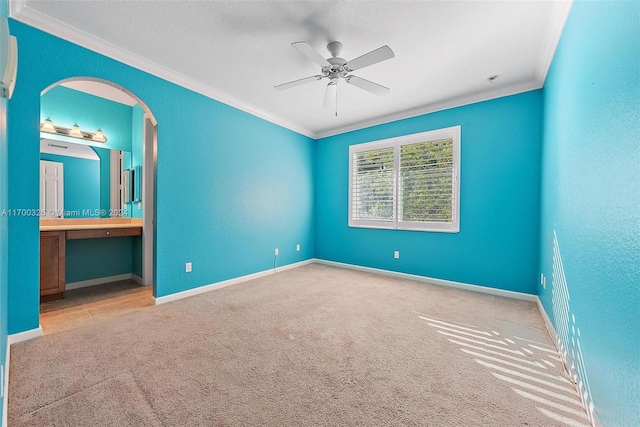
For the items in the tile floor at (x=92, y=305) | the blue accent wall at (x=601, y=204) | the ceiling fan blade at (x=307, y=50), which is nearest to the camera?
the blue accent wall at (x=601, y=204)

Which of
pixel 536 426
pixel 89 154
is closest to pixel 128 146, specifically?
pixel 89 154

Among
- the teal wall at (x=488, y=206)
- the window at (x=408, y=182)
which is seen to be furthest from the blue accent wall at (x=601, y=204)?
the window at (x=408, y=182)

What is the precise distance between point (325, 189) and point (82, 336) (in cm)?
399

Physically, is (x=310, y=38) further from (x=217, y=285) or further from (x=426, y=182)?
(x=217, y=285)

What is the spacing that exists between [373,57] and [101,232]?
3.69 metres

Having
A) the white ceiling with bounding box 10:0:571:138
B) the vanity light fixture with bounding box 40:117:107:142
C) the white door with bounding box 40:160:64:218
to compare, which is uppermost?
the white ceiling with bounding box 10:0:571:138

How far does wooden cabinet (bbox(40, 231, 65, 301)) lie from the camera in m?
2.78

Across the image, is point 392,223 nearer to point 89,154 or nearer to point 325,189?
point 325,189

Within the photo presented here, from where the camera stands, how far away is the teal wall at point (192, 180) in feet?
6.81

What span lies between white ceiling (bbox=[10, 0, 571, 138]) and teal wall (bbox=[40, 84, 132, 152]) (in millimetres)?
1630

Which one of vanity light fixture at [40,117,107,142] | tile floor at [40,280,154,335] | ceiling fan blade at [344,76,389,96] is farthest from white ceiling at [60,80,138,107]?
ceiling fan blade at [344,76,389,96]

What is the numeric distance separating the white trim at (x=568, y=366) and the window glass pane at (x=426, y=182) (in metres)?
1.58

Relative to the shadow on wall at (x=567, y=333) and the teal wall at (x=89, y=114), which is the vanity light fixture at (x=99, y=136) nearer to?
the teal wall at (x=89, y=114)

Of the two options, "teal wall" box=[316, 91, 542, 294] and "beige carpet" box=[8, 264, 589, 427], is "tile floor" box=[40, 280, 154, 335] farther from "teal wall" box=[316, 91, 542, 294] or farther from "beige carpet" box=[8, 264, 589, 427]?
"teal wall" box=[316, 91, 542, 294]
